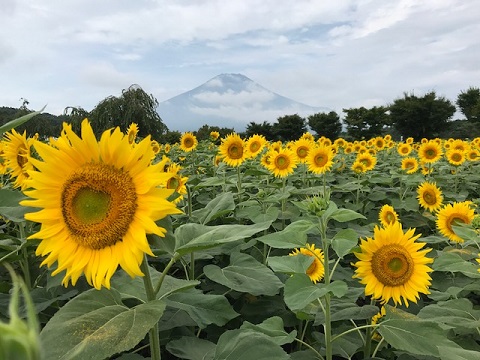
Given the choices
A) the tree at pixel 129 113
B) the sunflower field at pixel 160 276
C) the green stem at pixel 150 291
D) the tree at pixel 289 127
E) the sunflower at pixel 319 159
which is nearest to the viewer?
the sunflower field at pixel 160 276

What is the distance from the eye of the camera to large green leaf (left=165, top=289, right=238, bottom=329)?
1799mm

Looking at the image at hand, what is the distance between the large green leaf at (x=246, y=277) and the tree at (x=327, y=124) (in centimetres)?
3838

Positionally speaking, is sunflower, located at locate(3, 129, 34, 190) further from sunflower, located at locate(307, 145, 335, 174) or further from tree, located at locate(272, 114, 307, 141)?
tree, located at locate(272, 114, 307, 141)

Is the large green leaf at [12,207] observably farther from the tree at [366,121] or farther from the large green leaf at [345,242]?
the tree at [366,121]

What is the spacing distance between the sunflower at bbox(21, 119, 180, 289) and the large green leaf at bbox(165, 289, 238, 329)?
0.53m

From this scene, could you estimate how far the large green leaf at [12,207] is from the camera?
160 cm

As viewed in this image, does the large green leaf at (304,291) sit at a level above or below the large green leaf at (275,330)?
above

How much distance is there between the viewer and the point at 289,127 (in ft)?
140

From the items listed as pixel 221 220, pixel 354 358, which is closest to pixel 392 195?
pixel 221 220

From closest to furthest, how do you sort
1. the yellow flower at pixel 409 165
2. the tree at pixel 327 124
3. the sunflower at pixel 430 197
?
the sunflower at pixel 430 197 → the yellow flower at pixel 409 165 → the tree at pixel 327 124

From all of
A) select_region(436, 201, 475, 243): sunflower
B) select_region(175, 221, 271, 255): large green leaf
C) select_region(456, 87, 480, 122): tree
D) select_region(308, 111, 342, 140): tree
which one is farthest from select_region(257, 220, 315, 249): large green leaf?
A: select_region(456, 87, 480, 122): tree

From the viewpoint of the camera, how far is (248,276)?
213 cm

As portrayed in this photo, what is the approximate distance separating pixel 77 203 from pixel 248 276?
1.01 m

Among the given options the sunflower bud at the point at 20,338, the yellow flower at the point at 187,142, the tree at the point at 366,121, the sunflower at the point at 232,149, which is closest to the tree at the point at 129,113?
the tree at the point at 366,121
